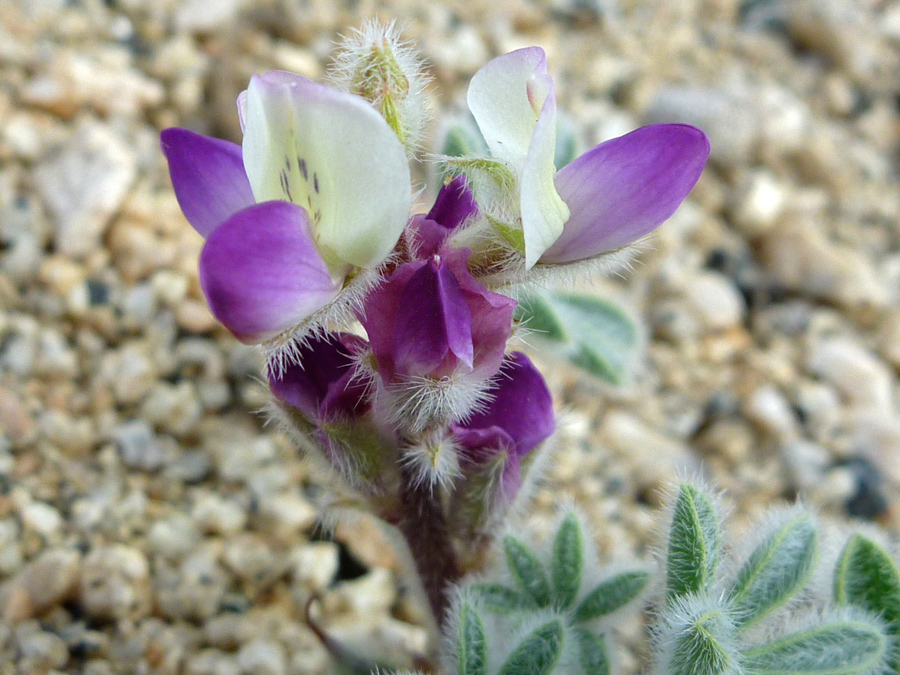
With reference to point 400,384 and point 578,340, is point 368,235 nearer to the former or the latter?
point 400,384

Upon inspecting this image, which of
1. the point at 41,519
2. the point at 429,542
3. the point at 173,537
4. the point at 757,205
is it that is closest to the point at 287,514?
the point at 173,537

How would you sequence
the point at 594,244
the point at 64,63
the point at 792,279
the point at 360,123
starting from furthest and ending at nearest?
1. the point at 792,279
2. the point at 64,63
3. the point at 594,244
4. the point at 360,123

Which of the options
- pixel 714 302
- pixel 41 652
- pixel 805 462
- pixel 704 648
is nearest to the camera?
pixel 704 648

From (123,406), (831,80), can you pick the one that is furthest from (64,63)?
(831,80)

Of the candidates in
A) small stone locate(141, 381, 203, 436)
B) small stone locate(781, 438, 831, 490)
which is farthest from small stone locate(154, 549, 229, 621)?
small stone locate(781, 438, 831, 490)

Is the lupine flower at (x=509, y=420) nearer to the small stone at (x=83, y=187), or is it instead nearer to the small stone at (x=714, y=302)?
the small stone at (x=83, y=187)

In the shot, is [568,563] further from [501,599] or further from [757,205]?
[757,205]

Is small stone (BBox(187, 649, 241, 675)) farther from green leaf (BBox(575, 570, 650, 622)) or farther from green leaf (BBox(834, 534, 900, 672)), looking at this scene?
green leaf (BBox(834, 534, 900, 672))
